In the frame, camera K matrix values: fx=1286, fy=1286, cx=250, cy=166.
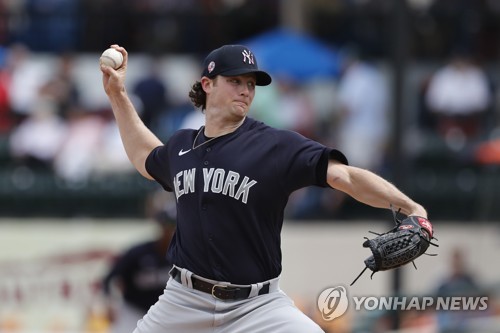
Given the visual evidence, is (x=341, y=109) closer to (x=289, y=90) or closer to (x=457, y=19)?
(x=289, y=90)

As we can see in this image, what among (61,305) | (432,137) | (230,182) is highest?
(230,182)

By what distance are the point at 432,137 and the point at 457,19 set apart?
2939 millimetres

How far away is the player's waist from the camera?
246 inches

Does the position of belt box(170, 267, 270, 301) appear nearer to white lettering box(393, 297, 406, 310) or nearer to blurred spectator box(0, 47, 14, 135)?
white lettering box(393, 297, 406, 310)

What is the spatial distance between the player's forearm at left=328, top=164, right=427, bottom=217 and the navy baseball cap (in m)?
0.68

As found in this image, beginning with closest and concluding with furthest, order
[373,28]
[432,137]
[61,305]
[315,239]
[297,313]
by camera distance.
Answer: [297,313] → [61,305] → [315,239] → [432,137] → [373,28]

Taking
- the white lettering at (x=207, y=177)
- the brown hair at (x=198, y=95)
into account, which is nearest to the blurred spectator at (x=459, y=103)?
the brown hair at (x=198, y=95)

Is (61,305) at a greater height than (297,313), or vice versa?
(297,313)

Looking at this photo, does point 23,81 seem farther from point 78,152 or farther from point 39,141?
point 78,152

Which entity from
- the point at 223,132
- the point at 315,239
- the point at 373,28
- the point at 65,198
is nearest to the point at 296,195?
the point at 315,239

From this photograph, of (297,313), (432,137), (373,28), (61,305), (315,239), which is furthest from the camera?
(373,28)

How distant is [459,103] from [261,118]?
2.49 m

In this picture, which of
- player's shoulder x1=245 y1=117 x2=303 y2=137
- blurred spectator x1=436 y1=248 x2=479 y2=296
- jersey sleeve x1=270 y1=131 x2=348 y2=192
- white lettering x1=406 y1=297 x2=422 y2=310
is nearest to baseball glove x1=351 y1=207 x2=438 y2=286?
jersey sleeve x1=270 y1=131 x2=348 y2=192

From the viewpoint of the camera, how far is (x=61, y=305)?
13656mm
